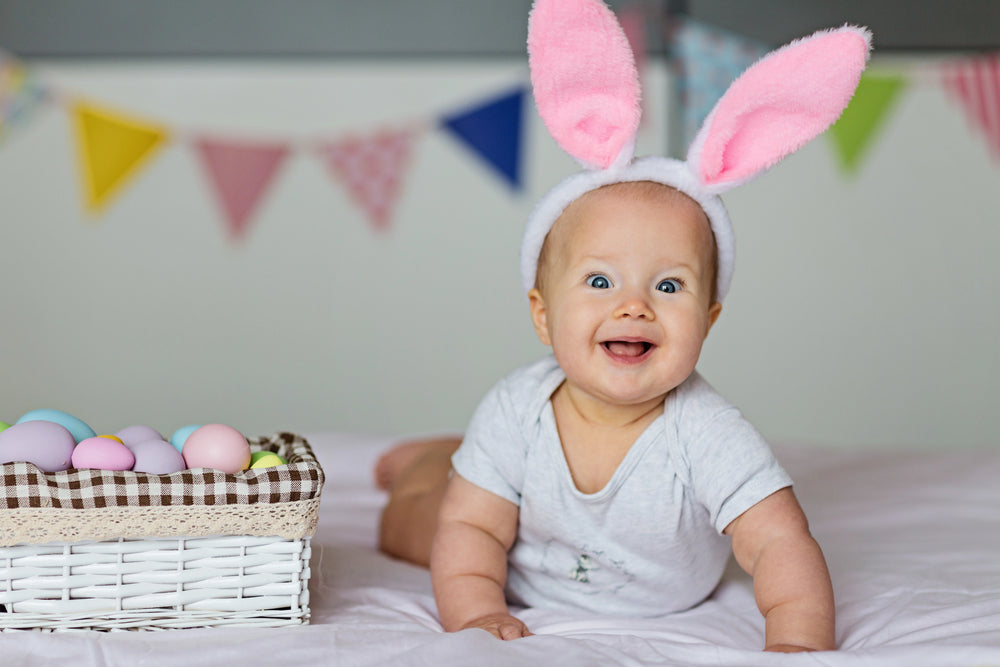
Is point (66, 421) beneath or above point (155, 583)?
above

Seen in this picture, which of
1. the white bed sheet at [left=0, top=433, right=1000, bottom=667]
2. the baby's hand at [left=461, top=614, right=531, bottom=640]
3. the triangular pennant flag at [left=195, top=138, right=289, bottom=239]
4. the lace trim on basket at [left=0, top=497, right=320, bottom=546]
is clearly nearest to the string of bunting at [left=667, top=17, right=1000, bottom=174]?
the triangular pennant flag at [left=195, top=138, right=289, bottom=239]

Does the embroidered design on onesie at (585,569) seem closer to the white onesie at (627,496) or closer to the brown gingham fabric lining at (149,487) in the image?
the white onesie at (627,496)

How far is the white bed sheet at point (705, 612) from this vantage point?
89cm

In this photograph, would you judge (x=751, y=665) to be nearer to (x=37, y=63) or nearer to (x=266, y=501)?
(x=266, y=501)

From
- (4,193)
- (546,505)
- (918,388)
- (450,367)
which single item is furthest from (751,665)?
(4,193)

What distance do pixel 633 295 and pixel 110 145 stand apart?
2186 millimetres

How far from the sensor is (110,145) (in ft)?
9.32

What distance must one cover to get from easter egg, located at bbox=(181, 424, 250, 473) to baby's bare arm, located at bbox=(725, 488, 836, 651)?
485mm

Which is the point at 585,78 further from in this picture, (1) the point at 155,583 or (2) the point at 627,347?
(1) the point at 155,583

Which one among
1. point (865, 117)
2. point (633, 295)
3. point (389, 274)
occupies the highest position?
point (865, 117)

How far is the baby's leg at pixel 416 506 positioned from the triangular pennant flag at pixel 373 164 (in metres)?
1.37

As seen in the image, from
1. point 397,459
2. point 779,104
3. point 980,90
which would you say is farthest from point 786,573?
point 980,90

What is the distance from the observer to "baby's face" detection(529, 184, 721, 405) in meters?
1.05

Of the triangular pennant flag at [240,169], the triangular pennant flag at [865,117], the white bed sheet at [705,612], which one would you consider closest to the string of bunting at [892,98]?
the triangular pennant flag at [865,117]
